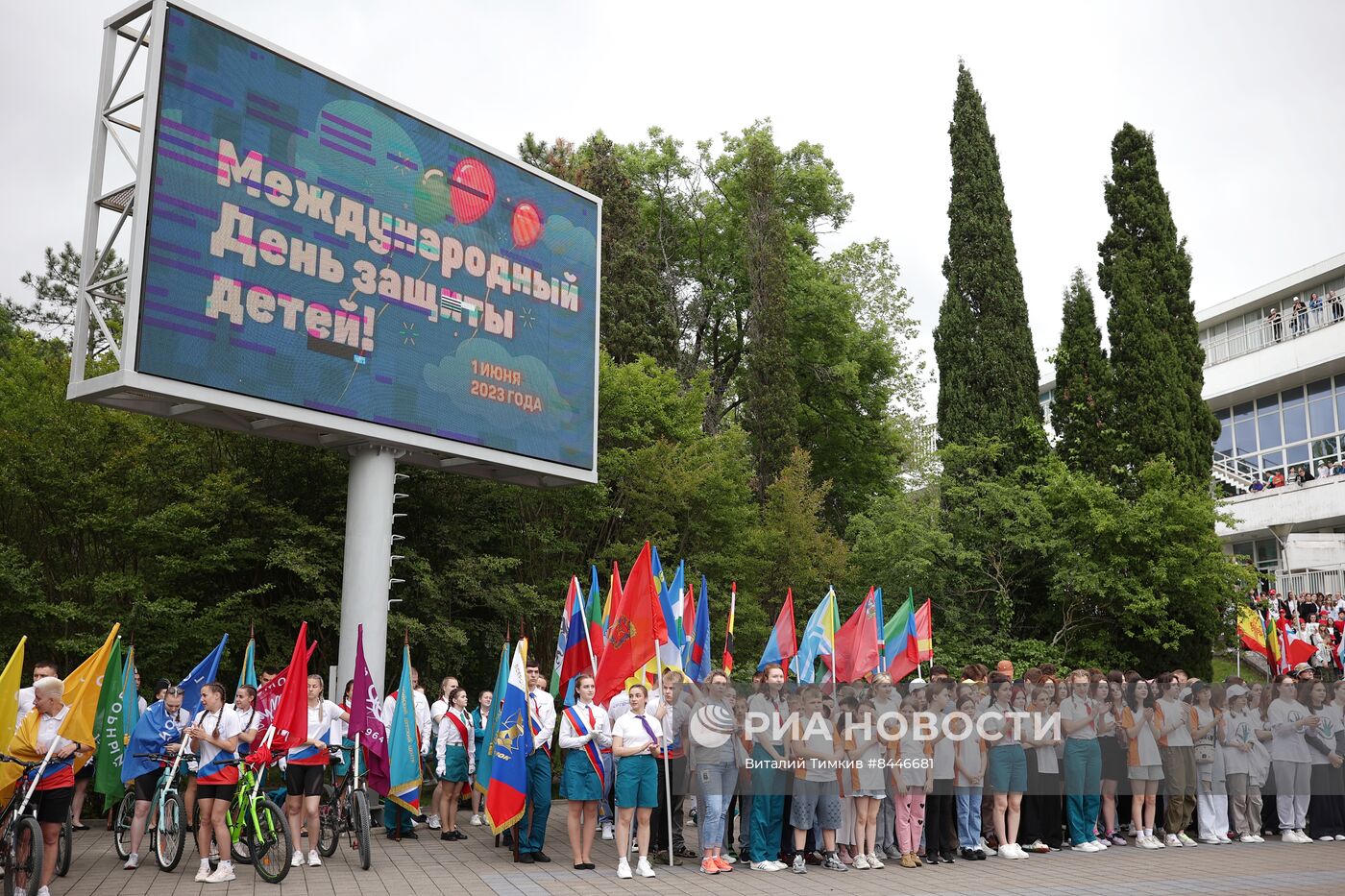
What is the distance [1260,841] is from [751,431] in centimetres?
1854

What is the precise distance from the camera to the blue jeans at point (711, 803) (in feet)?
34.9

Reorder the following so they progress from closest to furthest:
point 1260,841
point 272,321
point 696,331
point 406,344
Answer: point 1260,841 → point 272,321 → point 406,344 → point 696,331

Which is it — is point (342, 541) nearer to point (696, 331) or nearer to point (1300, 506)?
point (696, 331)

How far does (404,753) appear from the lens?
38.2 feet

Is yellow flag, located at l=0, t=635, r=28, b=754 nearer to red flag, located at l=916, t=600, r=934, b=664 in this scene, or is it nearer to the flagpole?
the flagpole

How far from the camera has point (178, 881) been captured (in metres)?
9.77

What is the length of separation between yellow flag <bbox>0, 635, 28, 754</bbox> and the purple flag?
2870 millimetres

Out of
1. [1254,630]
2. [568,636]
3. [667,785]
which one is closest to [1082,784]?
[667,785]

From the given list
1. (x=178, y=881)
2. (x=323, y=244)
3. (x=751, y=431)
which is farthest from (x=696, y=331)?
(x=178, y=881)

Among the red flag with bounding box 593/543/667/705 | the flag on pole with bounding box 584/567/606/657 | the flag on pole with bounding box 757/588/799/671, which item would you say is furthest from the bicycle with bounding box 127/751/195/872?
→ the flag on pole with bounding box 757/588/799/671

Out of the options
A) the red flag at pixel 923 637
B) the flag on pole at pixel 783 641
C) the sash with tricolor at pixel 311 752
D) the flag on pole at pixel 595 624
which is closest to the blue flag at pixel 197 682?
the sash with tricolor at pixel 311 752

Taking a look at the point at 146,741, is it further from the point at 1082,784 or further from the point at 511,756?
the point at 1082,784

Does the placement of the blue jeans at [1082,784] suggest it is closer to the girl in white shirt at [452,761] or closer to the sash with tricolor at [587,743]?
the sash with tricolor at [587,743]

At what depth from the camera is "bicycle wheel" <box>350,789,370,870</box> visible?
34.2 ft
